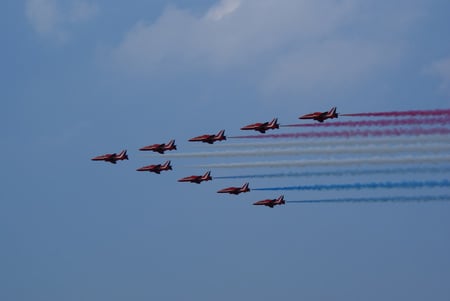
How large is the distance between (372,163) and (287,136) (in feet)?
42.3

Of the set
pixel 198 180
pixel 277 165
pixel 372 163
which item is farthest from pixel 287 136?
pixel 198 180

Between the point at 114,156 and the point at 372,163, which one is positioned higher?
the point at 114,156

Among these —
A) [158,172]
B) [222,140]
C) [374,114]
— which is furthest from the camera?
[158,172]

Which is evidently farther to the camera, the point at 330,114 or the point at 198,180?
the point at 198,180

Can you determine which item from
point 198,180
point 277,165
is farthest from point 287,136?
point 198,180

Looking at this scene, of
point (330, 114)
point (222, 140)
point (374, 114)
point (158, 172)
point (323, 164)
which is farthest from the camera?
point (158, 172)

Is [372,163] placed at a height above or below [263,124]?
below

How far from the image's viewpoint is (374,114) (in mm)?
111750

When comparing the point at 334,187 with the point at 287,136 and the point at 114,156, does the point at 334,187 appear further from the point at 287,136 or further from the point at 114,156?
the point at 114,156

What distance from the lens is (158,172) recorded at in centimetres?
14675

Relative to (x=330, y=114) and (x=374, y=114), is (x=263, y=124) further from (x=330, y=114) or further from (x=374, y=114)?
(x=374, y=114)

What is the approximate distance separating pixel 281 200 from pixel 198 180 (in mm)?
12704

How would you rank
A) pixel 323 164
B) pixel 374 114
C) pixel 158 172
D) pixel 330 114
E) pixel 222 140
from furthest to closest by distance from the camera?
1. pixel 158 172
2. pixel 222 140
3. pixel 330 114
4. pixel 323 164
5. pixel 374 114

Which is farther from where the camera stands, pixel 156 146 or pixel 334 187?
pixel 156 146
